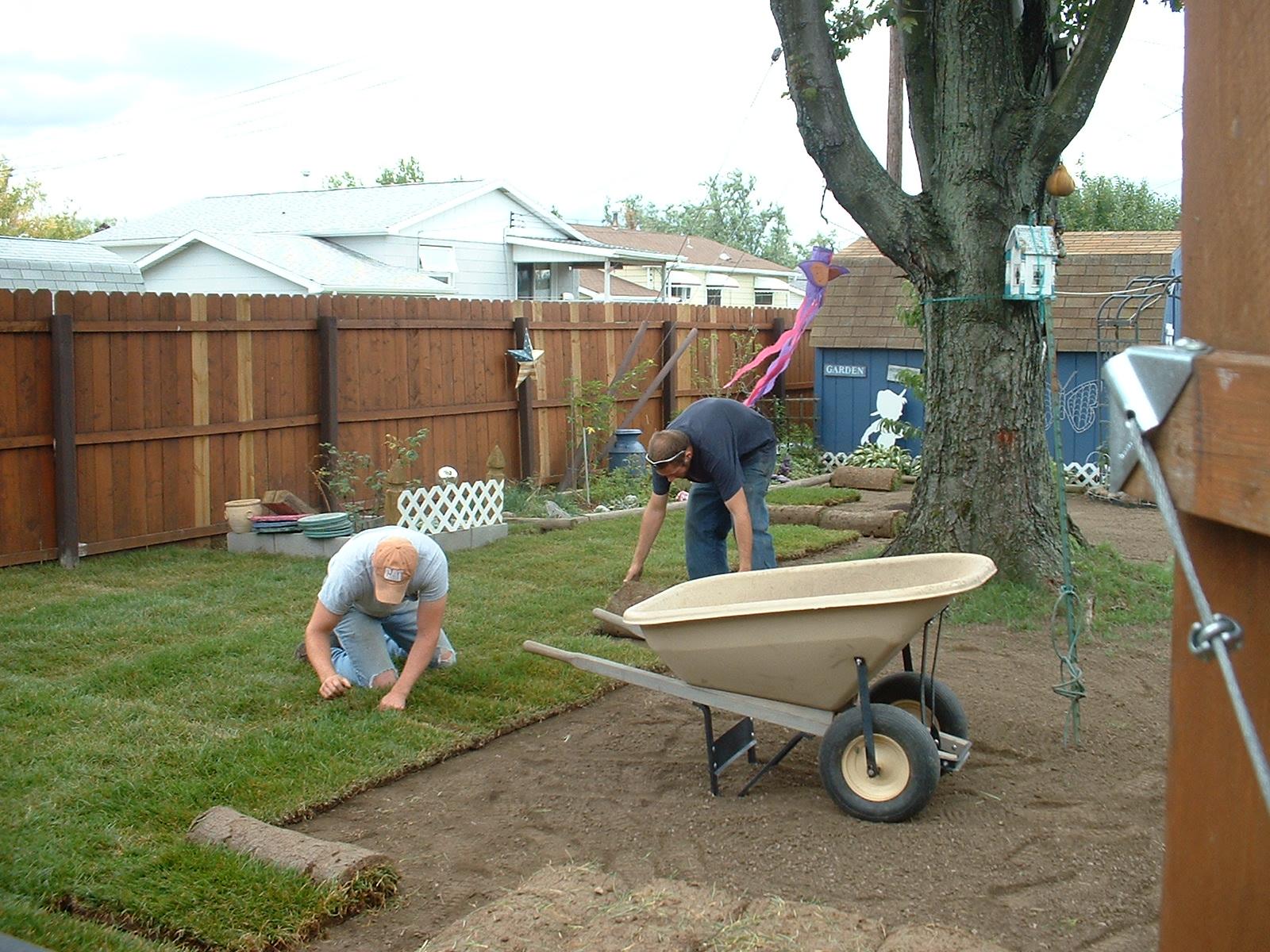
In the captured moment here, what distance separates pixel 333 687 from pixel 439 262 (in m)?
23.2

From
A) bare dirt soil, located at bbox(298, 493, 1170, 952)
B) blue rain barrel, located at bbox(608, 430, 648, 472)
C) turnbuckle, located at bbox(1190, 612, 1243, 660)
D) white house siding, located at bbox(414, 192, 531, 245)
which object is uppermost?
white house siding, located at bbox(414, 192, 531, 245)

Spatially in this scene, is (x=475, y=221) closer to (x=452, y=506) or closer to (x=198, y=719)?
(x=452, y=506)

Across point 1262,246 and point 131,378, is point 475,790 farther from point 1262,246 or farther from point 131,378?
point 131,378

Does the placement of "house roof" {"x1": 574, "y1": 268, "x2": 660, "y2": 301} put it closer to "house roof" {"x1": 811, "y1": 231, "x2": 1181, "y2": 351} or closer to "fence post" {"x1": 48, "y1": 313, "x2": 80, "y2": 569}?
"house roof" {"x1": 811, "y1": 231, "x2": 1181, "y2": 351}

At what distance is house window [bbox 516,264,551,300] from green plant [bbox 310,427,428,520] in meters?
20.0

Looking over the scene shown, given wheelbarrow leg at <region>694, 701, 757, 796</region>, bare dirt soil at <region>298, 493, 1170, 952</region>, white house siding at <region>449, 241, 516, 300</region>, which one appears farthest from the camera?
white house siding at <region>449, 241, 516, 300</region>

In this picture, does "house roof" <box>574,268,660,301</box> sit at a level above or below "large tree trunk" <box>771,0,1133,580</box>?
above

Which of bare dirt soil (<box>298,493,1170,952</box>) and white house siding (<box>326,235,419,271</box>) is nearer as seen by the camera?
bare dirt soil (<box>298,493,1170,952</box>)

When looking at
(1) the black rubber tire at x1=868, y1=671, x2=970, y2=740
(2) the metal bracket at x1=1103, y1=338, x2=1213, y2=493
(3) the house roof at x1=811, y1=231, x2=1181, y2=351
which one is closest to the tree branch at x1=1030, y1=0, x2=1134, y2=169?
(1) the black rubber tire at x1=868, y1=671, x2=970, y2=740

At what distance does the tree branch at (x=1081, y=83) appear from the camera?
25.6ft

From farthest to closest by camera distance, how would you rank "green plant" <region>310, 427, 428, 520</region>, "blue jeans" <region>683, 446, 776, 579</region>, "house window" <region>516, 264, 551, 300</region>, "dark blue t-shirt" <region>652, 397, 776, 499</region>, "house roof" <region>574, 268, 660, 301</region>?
"house roof" <region>574, 268, 660, 301</region> < "house window" <region>516, 264, 551, 300</region> < "green plant" <region>310, 427, 428, 520</region> < "blue jeans" <region>683, 446, 776, 579</region> < "dark blue t-shirt" <region>652, 397, 776, 499</region>

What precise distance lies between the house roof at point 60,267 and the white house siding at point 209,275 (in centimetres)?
530

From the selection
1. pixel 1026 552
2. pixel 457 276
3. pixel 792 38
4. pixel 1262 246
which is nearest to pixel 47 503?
pixel 792 38

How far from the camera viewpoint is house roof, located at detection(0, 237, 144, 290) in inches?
626
